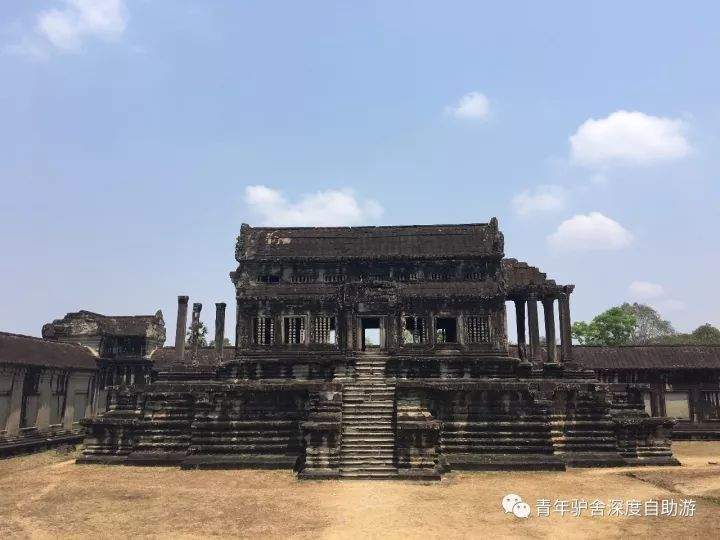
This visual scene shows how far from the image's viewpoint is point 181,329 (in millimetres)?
28188

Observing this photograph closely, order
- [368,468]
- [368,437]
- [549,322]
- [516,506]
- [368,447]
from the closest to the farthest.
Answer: [516,506]
[368,468]
[368,447]
[368,437]
[549,322]

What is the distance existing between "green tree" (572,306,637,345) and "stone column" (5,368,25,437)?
2025 inches

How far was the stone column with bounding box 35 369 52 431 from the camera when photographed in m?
27.0

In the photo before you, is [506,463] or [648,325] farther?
[648,325]

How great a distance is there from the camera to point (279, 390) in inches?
803

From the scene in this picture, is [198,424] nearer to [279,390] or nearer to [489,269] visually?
[279,390]

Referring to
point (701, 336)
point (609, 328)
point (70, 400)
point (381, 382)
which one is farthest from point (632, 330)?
point (70, 400)

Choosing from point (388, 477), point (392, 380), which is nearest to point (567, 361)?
point (392, 380)

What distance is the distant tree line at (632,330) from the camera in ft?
183

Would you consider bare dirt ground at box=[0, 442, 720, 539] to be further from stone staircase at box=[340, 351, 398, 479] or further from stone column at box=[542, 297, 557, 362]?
stone column at box=[542, 297, 557, 362]

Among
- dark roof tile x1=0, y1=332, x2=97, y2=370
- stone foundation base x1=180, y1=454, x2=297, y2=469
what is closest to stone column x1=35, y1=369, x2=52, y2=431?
dark roof tile x1=0, y1=332, x2=97, y2=370

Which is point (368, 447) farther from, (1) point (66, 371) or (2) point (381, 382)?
(1) point (66, 371)

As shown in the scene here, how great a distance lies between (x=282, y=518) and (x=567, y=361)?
19440 millimetres

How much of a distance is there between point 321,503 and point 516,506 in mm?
4951
